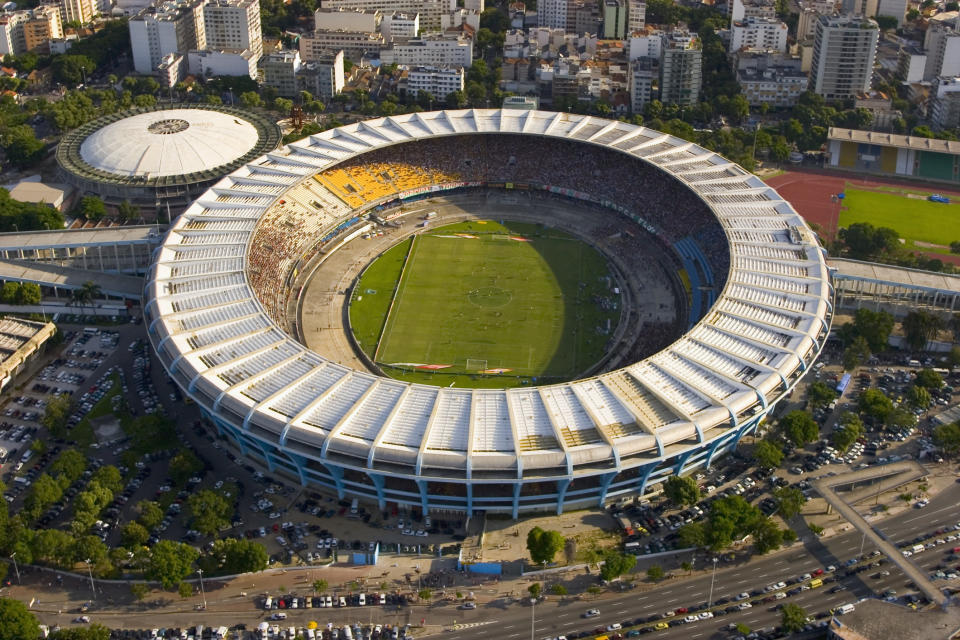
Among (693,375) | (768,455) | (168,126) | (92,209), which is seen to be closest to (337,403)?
(693,375)

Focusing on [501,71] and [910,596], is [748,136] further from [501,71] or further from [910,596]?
[910,596]

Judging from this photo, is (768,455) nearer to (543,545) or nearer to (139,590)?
(543,545)

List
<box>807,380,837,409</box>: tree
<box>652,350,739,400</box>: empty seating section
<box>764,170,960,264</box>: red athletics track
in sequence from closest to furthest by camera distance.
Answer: <box>652,350,739,400</box>: empty seating section
<box>807,380,837,409</box>: tree
<box>764,170,960,264</box>: red athletics track

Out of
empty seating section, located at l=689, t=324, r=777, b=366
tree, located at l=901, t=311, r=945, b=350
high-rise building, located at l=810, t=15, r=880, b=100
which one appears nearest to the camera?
empty seating section, located at l=689, t=324, r=777, b=366

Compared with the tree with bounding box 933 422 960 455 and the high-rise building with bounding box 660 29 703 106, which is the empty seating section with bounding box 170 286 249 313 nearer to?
the tree with bounding box 933 422 960 455

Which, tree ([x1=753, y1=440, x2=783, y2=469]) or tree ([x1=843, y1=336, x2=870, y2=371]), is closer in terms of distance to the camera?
tree ([x1=753, y1=440, x2=783, y2=469])

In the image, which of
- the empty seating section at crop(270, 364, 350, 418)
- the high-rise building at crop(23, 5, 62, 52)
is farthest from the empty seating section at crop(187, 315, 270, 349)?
the high-rise building at crop(23, 5, 62, 52)
